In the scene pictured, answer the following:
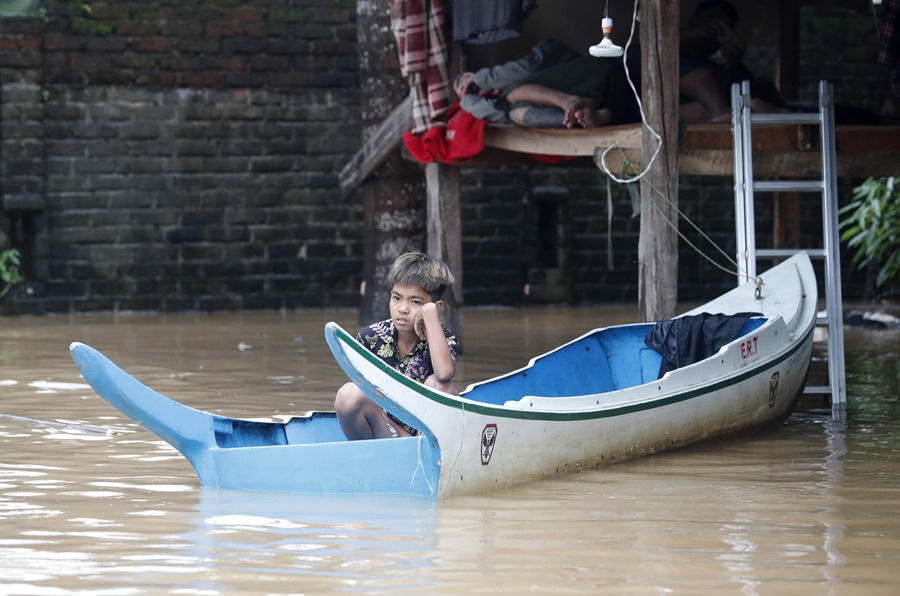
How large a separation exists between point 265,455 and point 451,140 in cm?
481

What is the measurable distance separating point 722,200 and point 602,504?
10961mm

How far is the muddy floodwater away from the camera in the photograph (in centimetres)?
364

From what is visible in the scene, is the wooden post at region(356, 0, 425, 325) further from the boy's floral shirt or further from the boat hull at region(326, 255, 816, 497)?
the boy's floral shirt

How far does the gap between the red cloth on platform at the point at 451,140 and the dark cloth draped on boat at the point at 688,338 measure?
A: 8.76ft

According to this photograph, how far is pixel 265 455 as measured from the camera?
15.6 ft

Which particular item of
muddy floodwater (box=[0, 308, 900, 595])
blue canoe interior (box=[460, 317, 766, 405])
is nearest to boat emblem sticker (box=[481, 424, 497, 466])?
muddy floodwater (box=[0, 308, 900, 595])

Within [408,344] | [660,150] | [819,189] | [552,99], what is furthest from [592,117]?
[408,344]

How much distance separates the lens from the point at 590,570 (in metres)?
3.73

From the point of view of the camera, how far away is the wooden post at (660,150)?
7.35m

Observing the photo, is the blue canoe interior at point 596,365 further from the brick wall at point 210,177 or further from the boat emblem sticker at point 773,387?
the brick wall at point 210,177

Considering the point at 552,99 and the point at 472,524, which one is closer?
the point at 472,524

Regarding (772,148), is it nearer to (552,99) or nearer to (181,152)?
(552,99)

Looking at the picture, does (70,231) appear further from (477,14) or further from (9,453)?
(9,453)

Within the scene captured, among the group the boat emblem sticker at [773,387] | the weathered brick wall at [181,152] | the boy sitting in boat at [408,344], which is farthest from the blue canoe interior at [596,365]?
the weathered brick wall at [181,152]
